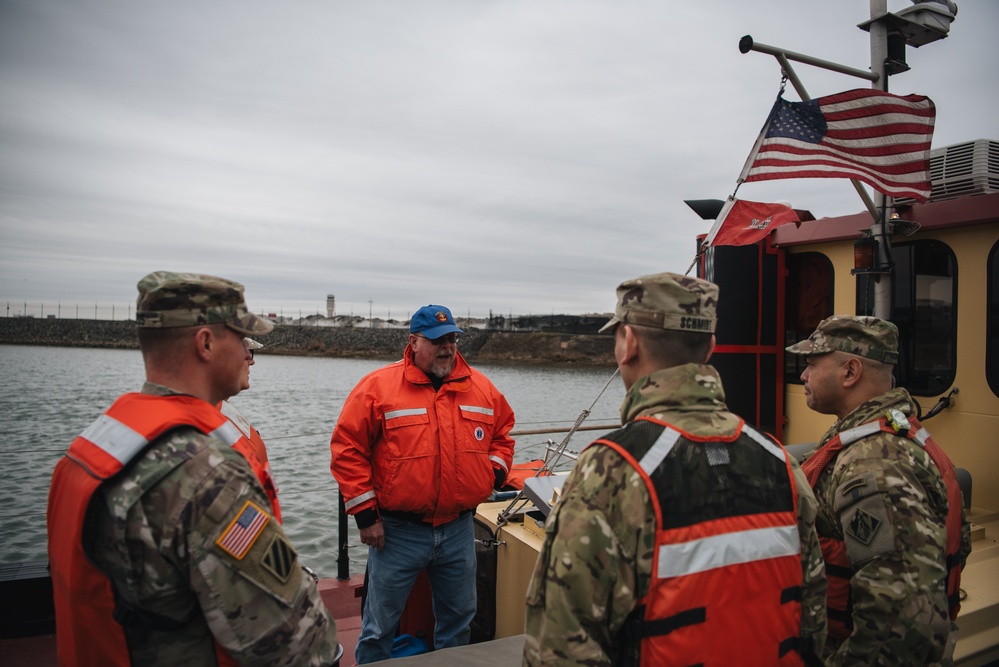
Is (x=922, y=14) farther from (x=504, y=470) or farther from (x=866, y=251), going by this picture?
(x=504, y=470)

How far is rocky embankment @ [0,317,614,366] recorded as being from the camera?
61.2 meters

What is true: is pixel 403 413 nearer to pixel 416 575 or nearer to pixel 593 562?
pixel 416 575

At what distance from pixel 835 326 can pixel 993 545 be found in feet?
6.97

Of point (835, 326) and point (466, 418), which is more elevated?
point (835, 326)

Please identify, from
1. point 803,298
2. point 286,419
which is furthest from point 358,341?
point 803,298

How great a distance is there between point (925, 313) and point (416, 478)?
11.3 ft

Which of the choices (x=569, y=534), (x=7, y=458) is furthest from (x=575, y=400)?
(x=569, y=534)

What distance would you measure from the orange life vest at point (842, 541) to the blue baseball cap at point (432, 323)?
73.4 inches

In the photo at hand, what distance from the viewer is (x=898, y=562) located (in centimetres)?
204

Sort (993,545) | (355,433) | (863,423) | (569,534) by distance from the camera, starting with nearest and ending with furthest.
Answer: (569,534) → (863,423) → (355,433) → (993,545)

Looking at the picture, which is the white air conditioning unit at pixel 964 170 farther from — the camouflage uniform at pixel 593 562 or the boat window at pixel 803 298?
the camouflage uniform at pixel 593 562

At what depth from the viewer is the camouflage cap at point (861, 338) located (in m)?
2.41

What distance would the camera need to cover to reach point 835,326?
8.10 feet

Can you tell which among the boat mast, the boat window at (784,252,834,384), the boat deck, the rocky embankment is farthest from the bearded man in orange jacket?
the rocky embankment
